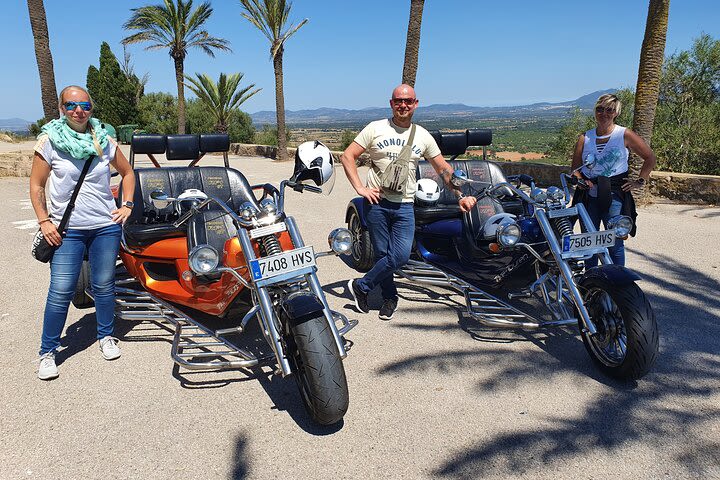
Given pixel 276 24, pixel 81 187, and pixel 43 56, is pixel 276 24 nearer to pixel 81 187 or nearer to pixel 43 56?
pixel 43 56

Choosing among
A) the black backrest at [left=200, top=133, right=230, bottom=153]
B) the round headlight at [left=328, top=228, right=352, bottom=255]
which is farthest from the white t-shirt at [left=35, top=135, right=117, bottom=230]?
the round headlight at [left=328, top=228, right=352, bottom=255]

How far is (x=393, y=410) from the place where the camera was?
3.17 m

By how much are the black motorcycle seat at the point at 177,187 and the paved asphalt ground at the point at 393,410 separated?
1016 millimetres

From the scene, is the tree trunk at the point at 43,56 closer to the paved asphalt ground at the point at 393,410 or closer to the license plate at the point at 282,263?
the paved asphalt ground at the point at 393,410

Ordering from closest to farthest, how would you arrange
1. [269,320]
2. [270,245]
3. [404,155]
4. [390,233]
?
[269,320] → [270,245] → [404,155] → [390,233]

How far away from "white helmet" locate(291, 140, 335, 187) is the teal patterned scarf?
→ 4.39 ft

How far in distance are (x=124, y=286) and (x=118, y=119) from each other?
35.0 meters

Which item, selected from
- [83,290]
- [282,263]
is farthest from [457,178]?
[83,290]

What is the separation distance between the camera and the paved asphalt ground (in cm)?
267

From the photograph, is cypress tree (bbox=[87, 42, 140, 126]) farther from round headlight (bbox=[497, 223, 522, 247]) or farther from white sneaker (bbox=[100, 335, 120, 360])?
round headlight (bbox=[497, 223, 522, 247])

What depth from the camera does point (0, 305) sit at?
16.2 feet

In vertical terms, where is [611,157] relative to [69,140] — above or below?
below

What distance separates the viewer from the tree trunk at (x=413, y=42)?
42.3 feet

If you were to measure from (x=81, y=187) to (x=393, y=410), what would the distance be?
2.51 meters
